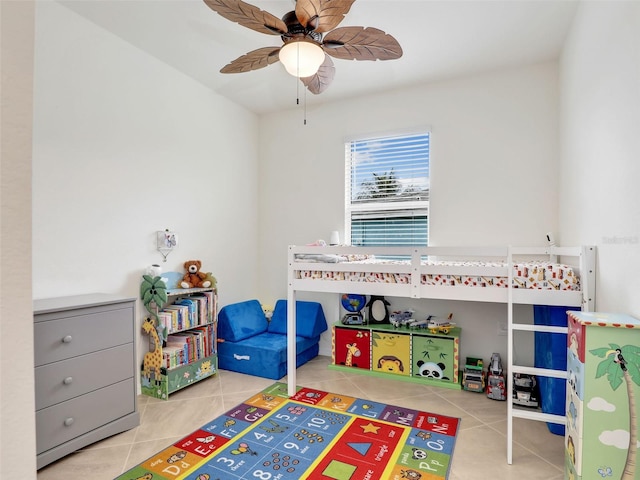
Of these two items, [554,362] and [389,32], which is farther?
[389,32]

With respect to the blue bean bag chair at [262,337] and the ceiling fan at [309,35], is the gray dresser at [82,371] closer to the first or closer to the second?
the blue bean bag chair at [262,337]

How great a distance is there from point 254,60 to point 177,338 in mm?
2312

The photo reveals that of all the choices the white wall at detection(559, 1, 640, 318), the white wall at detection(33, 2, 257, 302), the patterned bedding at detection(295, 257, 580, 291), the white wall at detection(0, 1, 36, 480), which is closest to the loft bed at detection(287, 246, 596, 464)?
the patterned bedding at detection(295, 257, 580, 291)

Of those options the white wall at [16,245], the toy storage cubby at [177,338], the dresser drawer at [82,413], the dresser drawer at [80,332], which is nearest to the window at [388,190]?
the toy storage cubby at [177,338]

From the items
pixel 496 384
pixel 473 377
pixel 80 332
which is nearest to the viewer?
pixel 80 332

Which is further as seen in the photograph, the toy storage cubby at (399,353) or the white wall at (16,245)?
the toy storage cubby at (399,353)

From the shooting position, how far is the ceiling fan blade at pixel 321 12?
1.76m

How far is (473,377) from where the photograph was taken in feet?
9.80

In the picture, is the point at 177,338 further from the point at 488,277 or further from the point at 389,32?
the point at 389,32

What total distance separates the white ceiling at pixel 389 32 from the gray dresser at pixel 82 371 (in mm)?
1974

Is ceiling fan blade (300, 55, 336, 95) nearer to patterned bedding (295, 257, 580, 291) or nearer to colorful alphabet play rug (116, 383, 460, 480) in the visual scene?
patterned bedding (295, 257, 580, 291)

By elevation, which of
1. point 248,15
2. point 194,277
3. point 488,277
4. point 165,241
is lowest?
point 194,277

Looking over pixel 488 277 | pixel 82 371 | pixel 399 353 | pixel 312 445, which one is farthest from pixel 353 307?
pixel 82 371

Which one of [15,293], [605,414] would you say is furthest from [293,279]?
[15,293]
